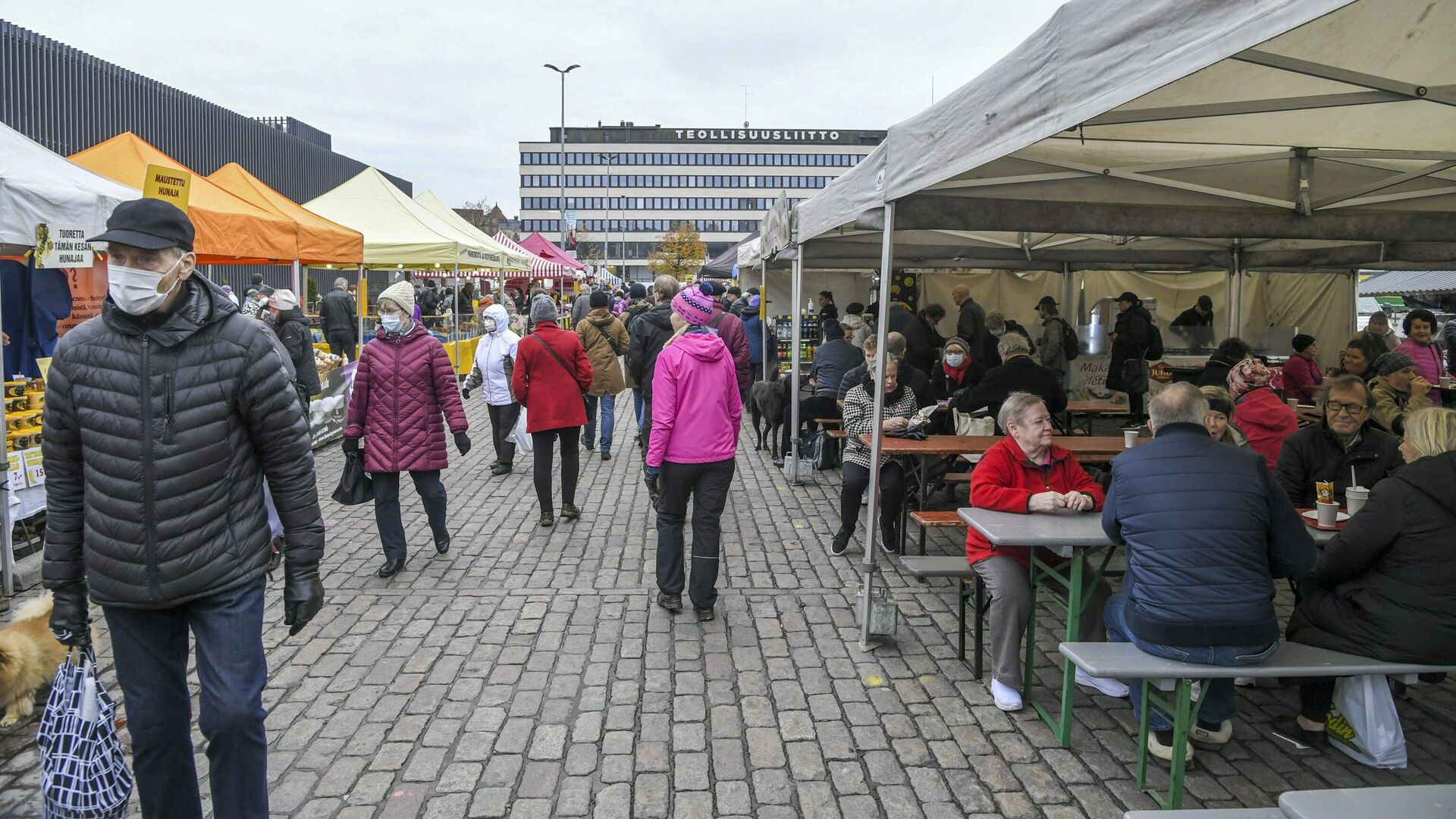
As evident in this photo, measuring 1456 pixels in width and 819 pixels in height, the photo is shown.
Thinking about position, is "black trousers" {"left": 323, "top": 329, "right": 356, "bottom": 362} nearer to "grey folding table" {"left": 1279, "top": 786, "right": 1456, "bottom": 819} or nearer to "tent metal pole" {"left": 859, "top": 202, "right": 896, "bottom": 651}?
"tent metal pole" {"left": 859, "top": 202, "right": 896, "bottom": 651}

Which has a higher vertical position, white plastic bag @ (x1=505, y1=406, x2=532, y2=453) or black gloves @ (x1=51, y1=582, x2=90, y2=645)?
black gloves @ (x1=51, y1=582, x2=90, y2=645)

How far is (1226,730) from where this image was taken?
13.1 feet

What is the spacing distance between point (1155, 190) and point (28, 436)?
7281mm

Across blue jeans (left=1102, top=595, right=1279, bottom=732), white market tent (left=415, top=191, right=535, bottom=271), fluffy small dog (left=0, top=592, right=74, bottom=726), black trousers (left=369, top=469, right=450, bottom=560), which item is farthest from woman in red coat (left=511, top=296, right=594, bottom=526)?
white market tent (left=415, top=191, right=535, bottom=271)

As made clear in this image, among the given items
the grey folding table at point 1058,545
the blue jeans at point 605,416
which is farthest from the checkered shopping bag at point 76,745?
the blue jeans at point 605,416

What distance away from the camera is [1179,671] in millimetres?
3471

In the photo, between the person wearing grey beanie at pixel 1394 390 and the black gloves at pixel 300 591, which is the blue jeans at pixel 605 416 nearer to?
the person wearing grey beanie at pixel 1394 390

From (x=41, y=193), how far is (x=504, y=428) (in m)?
5.04

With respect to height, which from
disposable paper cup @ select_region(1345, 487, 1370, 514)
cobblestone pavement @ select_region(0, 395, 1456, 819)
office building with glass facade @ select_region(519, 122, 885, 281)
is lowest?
cobblestone pavement @ select_region(0, 395, 1456, 819)

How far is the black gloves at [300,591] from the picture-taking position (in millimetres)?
3051

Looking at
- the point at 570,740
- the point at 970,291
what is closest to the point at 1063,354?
the point at 970,291

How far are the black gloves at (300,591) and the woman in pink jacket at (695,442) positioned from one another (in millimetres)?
2484

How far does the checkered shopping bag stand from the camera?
2.96 metres

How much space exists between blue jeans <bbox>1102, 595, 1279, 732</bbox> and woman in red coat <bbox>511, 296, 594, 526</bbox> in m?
4.49
